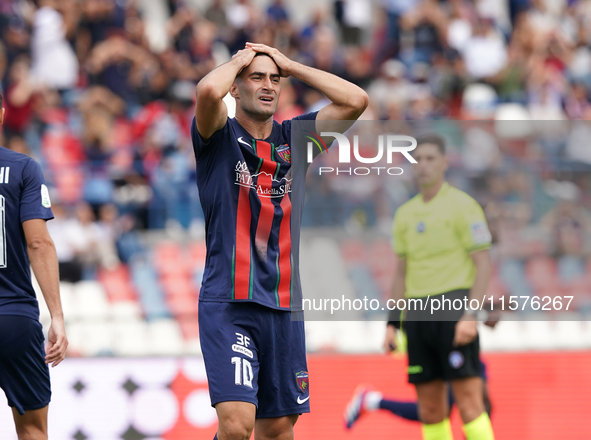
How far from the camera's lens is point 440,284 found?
6.34 meters

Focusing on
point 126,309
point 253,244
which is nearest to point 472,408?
point 253,244

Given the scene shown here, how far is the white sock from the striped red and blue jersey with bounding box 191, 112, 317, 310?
3.17 meters

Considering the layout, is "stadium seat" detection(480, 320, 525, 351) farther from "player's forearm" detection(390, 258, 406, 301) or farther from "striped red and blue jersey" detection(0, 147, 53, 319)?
"striped red and blue jersey" detection(0, 147, 53, 319)

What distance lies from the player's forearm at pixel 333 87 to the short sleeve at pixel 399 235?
69.0 inches

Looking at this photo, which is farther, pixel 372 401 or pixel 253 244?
pixel 372 401

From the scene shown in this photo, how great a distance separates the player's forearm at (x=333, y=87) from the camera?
4.96 metres

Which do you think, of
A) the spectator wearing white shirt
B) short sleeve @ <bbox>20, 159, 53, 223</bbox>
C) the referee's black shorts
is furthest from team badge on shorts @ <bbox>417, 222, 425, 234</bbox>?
the spectator wearing white shirt

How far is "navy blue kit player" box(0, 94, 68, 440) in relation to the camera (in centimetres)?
464

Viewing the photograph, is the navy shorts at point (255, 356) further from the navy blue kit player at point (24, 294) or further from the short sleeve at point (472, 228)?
the short sleeve at point (472, 228)

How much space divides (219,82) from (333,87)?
2.60ft

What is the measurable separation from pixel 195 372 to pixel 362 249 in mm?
2106

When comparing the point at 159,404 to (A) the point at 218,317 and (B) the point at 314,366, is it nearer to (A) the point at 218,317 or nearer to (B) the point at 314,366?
(B) the point at 314,366

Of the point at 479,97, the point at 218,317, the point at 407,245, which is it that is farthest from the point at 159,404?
the point at 479,97

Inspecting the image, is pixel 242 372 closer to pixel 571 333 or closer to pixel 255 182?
pixel 255 182
